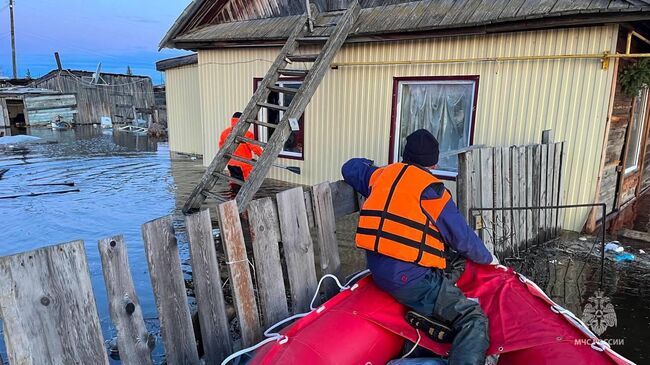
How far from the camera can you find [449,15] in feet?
21.1

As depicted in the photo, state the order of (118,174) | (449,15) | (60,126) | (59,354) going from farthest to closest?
1. (60,126)
2. (118,174)
3. (449,15)
4. (59,354)

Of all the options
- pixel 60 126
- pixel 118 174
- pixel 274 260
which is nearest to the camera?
pixel 274 260

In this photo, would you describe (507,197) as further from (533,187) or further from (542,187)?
(542,187)

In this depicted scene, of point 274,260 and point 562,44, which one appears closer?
point 274,260

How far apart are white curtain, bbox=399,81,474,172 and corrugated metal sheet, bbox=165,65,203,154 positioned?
24.4ft

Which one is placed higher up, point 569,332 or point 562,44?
point 562,44

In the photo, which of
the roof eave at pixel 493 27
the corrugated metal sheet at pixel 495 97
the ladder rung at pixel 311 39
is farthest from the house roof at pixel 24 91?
the ladder rung at pixel 311 39

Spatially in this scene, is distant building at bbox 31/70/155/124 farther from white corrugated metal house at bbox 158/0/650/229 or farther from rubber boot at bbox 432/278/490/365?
rubber boot at bbox 432/278/490/365

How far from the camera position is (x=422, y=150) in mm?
2703

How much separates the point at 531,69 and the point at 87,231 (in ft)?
21.6

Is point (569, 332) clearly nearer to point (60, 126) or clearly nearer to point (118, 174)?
point (118, 174)

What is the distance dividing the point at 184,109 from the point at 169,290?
11.9 meters

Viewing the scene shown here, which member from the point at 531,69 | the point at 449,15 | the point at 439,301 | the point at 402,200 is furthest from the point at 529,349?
the point at 449,15

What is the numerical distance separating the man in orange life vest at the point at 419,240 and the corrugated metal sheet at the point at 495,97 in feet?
13.5
